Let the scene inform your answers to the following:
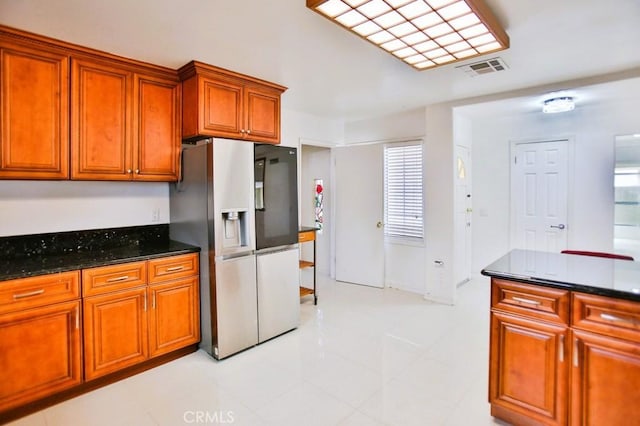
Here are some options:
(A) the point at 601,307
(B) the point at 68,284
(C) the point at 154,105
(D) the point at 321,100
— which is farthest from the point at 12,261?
(A) the point at 601,307

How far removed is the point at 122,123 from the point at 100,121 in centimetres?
15

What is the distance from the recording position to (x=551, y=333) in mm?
1785

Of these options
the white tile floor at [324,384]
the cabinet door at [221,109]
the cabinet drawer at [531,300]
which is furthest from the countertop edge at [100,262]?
the cabinet drawer at [531,300]

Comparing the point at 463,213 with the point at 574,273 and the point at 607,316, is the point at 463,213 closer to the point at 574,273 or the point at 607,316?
the point at 574,273

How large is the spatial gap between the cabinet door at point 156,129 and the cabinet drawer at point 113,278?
2.52 ft

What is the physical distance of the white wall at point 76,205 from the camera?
2.46 m

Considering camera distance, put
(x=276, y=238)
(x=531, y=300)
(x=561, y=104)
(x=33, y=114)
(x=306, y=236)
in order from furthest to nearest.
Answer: (x=306, y=236) < (x=561, y=104) < (x=276, y=238) < (x=33, y=114) < (x=531, y=300)

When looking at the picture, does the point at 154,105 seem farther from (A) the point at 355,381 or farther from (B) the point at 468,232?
(B) the point at 468,232

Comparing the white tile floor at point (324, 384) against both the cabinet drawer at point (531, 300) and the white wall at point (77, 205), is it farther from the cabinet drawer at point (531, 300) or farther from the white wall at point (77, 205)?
the white wall at point (77, 205)

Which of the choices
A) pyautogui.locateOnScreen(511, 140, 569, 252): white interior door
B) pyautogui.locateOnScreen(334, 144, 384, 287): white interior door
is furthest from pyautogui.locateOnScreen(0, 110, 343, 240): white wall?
pyautogui.locateOnScreen(511, 140, 569, 252): white interior door

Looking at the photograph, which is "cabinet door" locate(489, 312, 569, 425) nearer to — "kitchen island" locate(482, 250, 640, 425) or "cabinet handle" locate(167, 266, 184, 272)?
"kitchen island" locate(482, 250, 640, 425)

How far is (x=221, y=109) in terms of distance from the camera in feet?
9.49

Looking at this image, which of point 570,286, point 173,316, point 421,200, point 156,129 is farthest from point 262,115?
point 570,286

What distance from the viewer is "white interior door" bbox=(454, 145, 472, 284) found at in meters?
4.41
